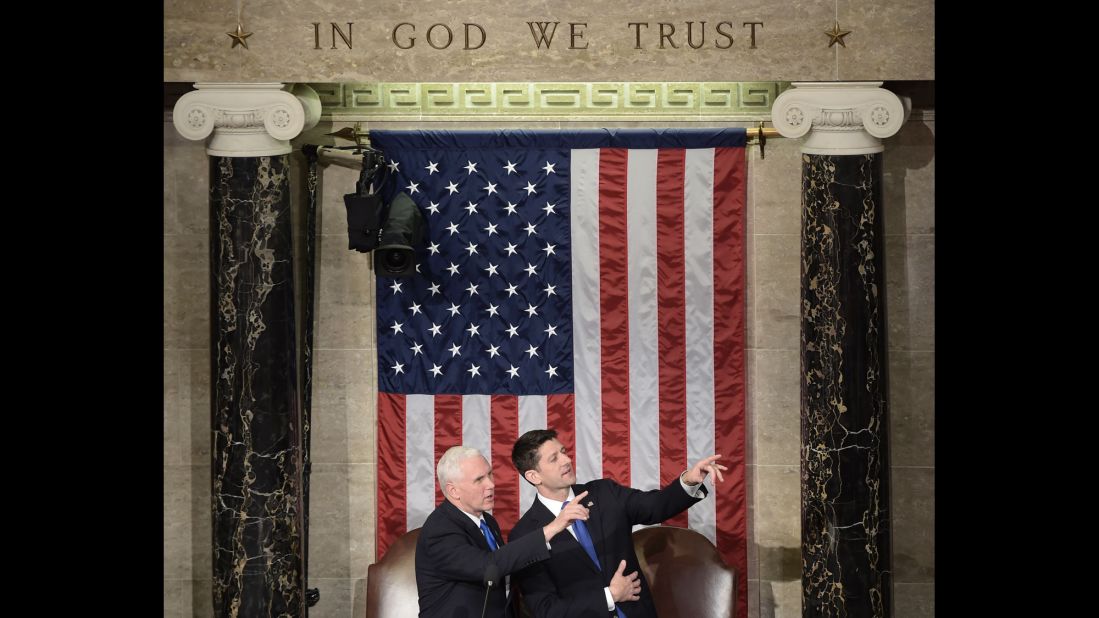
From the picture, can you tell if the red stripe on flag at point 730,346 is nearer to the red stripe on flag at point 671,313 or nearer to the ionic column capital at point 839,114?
the red stripe on flag at point 671,313

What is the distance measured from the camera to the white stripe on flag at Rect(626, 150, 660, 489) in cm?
931

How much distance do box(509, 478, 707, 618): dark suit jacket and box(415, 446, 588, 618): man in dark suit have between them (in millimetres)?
198

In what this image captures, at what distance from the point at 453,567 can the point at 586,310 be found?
7.96 ft

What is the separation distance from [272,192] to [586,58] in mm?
2069

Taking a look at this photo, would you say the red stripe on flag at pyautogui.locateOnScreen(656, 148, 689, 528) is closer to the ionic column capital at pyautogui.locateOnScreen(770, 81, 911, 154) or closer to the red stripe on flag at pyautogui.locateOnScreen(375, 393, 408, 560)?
the ionic column capital at pyautogui.locateOnScreen(770, 81, 911, 154)

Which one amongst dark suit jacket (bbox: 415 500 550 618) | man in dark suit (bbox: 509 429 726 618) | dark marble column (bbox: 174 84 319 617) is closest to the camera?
dark suit jacket (bbox: 415 500 550 618)

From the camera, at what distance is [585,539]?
7.95m

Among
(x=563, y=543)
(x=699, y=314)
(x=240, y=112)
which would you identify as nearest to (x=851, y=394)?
(x=699, y=314)

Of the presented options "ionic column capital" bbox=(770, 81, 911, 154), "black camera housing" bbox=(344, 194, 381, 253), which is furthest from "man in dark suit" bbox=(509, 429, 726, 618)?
"ionic column capital" bbox=(770, 81, 911, 154)

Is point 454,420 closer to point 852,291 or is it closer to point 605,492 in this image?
point 605,492

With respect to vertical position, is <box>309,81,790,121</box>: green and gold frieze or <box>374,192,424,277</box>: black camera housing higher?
<box>309,81,790,121</box>: green and gold frieze

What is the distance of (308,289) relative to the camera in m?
9.27

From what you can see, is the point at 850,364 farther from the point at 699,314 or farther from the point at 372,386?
the point at 372,386

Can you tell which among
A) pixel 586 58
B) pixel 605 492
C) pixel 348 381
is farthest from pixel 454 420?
pixel 586 58
